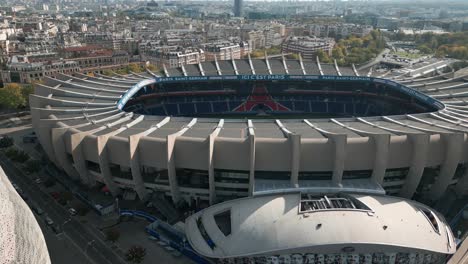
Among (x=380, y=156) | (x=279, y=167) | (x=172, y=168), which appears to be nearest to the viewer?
(x=380, y=156)

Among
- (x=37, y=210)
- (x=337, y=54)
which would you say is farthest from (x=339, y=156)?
(x=337, y=54)

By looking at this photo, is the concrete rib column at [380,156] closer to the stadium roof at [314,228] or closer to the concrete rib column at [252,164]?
the stadium roof at [314,228]

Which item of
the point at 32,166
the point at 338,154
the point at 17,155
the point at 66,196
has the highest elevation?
the point at 338,154

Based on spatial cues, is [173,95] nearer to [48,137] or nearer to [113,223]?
[48,137]

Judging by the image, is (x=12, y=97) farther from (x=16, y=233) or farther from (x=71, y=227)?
(x=16, y=233)

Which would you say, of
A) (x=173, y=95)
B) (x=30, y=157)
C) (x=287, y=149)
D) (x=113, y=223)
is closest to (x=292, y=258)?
(x=287, y=149)

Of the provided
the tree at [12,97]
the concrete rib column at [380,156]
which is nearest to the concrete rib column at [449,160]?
the concrete rib column at [380,156]
